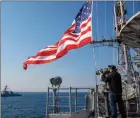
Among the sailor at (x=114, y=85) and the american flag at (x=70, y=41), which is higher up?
the american flag at (x=70, y=41)

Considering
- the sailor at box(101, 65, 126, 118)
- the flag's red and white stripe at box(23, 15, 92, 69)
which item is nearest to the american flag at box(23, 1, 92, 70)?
the flag's red and white stripe at box(23, 15, 92, 69)

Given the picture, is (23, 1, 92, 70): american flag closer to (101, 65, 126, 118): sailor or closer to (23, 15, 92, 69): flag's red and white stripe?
(23, 15, 92, 69): flag's red and white stripe

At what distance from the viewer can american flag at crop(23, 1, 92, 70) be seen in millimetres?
11188

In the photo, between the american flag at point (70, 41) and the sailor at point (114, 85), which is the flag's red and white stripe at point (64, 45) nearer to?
the american flag at point (70, 41)

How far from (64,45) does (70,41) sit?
0.80ft

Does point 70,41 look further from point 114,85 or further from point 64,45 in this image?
point 114,85

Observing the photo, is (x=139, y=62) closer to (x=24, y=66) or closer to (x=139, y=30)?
(x=139, y=30)

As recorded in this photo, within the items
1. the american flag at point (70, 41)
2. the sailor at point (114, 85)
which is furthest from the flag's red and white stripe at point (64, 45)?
the sailor at point (114, 85)

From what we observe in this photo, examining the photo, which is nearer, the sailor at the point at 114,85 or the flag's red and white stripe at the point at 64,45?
the sailor at the point at 114,85

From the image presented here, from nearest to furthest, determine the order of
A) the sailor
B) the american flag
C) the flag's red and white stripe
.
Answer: the sailor, the flag's red and white stripe, the american flag

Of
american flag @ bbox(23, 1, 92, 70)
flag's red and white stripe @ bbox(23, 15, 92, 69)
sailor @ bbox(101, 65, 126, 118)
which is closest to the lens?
sailor @ bbox(101, 65, 126, 118)

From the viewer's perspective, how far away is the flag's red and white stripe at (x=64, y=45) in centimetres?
1106

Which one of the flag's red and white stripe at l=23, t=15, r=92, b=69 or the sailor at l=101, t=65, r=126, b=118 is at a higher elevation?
the flag's red and white stripe at l=23, t=15, r=92, b=69

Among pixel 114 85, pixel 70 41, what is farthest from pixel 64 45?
pixel 114 85
